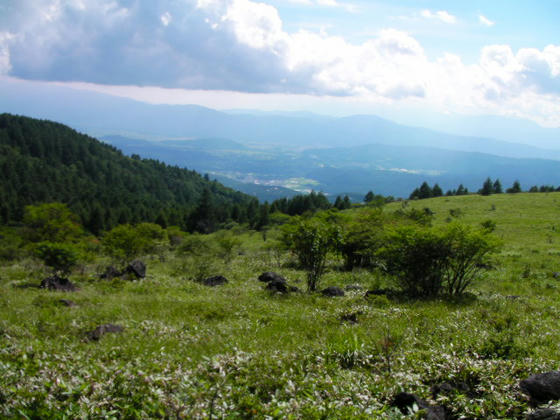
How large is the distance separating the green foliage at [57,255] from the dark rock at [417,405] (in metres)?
23.3

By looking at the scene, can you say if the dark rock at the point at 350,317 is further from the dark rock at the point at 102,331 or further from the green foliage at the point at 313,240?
the dark rock at the point at 102,331

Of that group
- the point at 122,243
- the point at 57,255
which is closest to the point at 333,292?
the point at 57,255

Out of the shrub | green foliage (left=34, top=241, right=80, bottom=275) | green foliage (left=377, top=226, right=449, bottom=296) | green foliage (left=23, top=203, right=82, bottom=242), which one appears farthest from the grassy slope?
green foliage (left=23, top=203, right=82, bottom=242)

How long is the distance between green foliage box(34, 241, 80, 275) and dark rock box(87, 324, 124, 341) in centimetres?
1595

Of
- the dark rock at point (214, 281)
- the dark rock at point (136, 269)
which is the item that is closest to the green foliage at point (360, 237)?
the dark rock at point (214, 281)

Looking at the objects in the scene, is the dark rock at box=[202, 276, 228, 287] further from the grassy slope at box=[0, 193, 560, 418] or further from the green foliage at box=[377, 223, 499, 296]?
the green foliage at box=[377, 223, 499, 296]

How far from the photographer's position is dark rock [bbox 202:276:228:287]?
1980 centimetres

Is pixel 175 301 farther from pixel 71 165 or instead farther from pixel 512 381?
pixel 71 165

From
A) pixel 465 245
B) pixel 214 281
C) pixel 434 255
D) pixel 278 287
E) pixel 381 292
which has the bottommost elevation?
pixel 214 281

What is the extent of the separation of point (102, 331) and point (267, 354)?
16.1 ft

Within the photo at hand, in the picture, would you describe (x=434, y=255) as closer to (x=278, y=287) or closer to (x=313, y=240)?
(x=313, y=240)

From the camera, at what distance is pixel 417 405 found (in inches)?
190

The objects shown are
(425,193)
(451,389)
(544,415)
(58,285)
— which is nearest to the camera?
(544,415)

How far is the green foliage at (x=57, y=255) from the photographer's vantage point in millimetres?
22097
